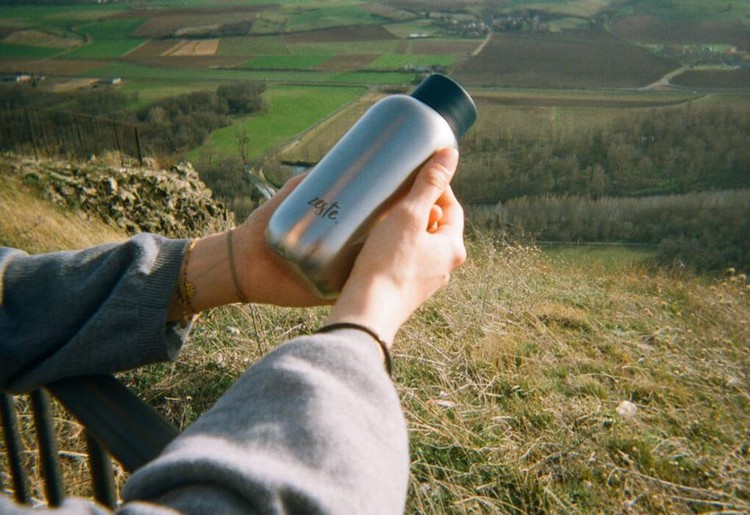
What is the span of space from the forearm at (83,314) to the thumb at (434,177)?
463 millimetres

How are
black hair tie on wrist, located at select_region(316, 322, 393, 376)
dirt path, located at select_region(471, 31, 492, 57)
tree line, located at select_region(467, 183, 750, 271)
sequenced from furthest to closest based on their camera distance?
1. dirt path, located at select_region(471, 31, 492, 57)
2. tree line, located at select_region(467, 183, 750, 271)
3. black hair tie on wrist, located at select_region(316, 322, 393, 376)

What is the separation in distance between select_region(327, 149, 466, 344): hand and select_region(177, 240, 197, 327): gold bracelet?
1.27 ft

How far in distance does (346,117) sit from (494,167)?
6.41 meters

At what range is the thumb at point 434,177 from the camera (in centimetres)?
99

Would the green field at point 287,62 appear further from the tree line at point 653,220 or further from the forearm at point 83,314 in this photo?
the forearm at point 83,314

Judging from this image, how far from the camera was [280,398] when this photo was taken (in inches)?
24.5

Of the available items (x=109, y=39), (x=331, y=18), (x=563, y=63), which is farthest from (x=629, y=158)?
(x=109, y=39)

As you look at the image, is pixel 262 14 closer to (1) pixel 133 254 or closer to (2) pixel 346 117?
(2) pixel 346 117

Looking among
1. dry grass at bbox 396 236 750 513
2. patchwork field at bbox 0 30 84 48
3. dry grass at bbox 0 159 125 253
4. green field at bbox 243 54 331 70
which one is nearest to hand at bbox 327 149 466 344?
dry grass at bbox 396 236 750 513

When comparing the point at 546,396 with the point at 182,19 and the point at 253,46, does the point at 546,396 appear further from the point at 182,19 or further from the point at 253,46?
the point at 182,19

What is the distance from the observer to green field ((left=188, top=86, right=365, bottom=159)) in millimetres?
24016

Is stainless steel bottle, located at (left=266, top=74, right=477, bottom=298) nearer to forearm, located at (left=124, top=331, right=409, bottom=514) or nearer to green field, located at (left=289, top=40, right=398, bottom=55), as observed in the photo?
forearm, located at (left=124, top=331, right=409, bottom=514)

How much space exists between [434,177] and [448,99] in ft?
0.67

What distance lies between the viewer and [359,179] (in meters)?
1.07
